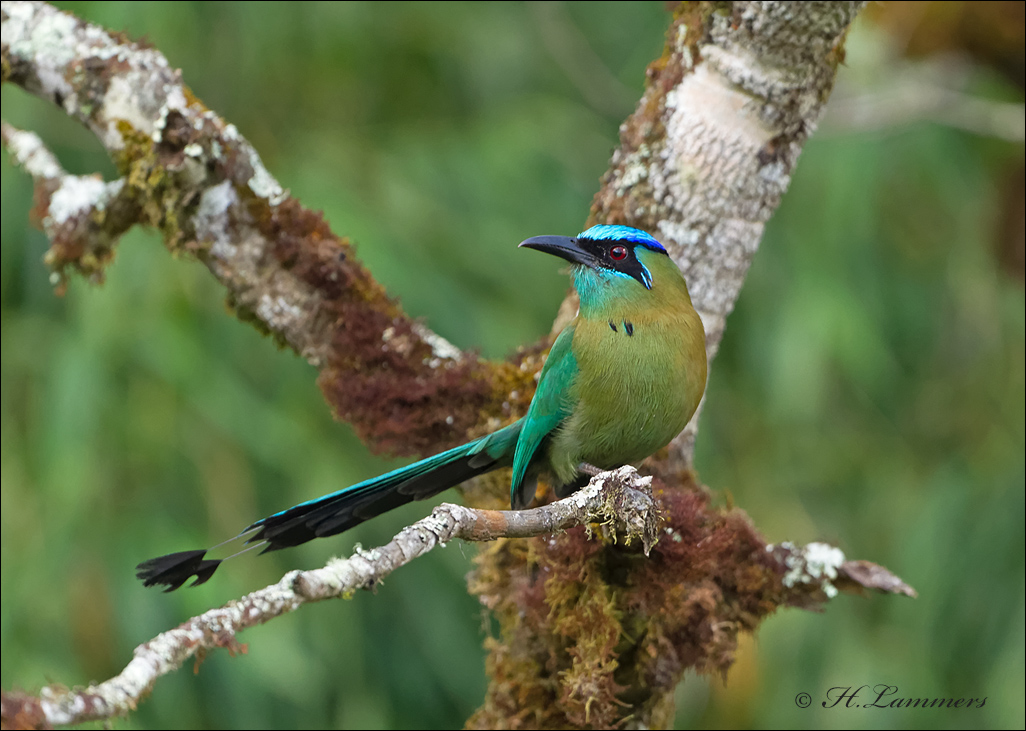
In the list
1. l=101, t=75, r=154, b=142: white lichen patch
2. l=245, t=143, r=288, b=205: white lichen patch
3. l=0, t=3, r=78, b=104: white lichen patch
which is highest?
l=0, t=3, r=78, b=104: white lichen patch

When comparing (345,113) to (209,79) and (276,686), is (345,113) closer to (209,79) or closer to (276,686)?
(209,79)

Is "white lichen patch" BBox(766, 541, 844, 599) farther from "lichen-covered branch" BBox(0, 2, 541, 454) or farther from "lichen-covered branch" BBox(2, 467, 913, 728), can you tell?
"lichen-covered branch" BBox(0, 2, 541, 454)

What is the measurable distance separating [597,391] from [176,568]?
1015 millimetres

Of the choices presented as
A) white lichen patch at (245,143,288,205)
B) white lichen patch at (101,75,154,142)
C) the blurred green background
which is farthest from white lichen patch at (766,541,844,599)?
white lichen patch at (101,75,154,142)

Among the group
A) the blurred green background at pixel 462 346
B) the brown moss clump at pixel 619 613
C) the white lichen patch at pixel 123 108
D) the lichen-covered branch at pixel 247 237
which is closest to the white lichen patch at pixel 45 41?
the lichen-covered branch at pixel 247 237

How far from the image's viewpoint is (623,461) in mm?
2645

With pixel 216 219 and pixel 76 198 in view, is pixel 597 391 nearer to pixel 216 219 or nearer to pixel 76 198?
pixel 216 219

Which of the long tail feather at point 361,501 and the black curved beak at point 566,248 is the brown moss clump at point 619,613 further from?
the black curved beak at point 566,248

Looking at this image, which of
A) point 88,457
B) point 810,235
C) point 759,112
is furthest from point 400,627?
point 759,112

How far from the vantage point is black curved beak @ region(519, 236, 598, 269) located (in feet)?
8.75

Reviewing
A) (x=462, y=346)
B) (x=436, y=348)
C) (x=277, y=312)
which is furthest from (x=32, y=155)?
(x=462, y=346)

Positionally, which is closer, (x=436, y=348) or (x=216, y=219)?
(x=216, y=219)

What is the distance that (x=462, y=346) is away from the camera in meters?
4.95

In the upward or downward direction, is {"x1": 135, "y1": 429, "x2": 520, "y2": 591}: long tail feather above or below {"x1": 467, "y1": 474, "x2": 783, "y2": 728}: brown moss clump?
above
